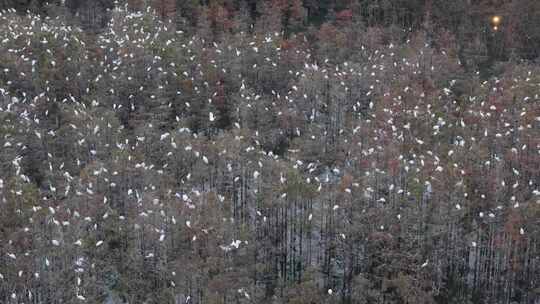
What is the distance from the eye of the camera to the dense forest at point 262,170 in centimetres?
1539

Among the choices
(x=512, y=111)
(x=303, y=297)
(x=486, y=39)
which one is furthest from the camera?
(x=486, y=39)

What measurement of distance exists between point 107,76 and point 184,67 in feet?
8.97

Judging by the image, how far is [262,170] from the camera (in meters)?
18.3

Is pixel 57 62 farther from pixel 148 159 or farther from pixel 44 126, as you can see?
pixel 148 159

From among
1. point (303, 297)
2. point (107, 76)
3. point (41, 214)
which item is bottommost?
point (303, 297)

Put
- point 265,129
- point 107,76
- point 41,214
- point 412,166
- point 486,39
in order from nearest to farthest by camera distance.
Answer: point 41,214, point 412,166, point 265,129, point 107,76, point 486,39


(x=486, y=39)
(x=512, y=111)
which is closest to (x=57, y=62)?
(x=512, y=111)

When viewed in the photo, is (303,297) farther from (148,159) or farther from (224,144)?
(148,159)

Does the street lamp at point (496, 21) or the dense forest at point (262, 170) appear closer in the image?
the dense forest at point (262, 170)

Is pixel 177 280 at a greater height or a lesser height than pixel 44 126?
lesser

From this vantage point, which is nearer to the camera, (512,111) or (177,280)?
(177,280)

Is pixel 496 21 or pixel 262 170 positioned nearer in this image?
pixel 262 170

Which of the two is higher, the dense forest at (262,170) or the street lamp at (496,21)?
the street lamp at (496,21)

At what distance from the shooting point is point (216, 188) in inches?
740
